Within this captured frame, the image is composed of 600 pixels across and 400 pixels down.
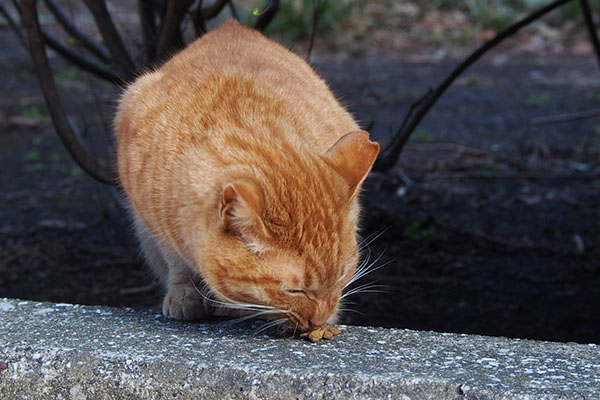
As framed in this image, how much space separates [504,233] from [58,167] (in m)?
3.87

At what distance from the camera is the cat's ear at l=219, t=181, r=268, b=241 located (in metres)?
2.00

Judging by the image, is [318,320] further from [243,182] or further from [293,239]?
[243,182]

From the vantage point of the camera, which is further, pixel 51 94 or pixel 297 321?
pixel 51 94

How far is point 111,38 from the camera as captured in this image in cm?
351

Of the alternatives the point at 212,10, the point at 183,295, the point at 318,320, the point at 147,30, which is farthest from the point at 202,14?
the point at 318,320

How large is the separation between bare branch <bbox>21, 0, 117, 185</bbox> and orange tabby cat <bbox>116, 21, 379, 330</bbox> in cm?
51

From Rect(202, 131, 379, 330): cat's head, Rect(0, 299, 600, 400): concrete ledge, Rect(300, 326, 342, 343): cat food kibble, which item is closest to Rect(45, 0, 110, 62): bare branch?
Rect(0, 299, 600, 400): concrete ledge

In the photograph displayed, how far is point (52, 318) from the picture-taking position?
2607 mm

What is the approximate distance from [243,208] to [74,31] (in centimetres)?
235

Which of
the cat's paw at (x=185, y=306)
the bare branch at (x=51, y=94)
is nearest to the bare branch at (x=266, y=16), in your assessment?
the bare branch at (x=51, y=94)

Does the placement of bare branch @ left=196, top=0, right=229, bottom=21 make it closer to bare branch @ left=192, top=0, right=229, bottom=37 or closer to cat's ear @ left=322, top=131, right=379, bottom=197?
→ bare branch @ left=192, top=0, right=229, bottom=37

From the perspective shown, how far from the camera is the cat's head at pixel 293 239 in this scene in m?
2.16

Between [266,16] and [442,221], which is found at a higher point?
[266,16]

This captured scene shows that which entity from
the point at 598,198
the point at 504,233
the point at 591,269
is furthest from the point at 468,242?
the point at 598,198
